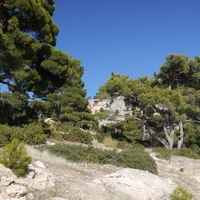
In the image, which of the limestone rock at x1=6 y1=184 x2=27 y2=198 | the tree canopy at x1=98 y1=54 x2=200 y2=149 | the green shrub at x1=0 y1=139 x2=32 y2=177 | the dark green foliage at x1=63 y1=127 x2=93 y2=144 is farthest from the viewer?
the tree canopy at x1=98 y1=54 x2=200 y2=149

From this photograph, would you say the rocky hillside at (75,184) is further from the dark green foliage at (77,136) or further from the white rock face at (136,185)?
the dark green foliage at (77,136)

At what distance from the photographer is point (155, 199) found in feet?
21.5

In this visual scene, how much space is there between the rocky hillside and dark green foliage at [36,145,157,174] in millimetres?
836

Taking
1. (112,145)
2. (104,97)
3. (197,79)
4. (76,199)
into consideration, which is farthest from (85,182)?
(197,79)

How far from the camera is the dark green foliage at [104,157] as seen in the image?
934 centimetres

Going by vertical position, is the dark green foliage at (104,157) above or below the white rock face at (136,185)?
above

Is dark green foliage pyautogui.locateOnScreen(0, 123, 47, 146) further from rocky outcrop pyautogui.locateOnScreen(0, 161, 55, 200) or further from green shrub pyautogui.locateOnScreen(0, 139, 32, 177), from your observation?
rocky outcrop pyautogui.locateOnScreen(0, 161, 55, 200)

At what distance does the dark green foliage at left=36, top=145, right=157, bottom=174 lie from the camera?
934cm

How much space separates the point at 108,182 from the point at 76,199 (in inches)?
57.7

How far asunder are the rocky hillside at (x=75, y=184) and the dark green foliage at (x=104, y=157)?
2.74 ft

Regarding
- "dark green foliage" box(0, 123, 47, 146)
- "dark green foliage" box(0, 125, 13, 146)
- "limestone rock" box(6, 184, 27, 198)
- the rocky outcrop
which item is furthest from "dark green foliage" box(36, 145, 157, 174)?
"limestone rock" box(6, 184, 27, 198)

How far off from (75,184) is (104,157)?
3.58 m

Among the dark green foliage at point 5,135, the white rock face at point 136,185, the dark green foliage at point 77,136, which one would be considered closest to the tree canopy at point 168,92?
the dark green foliage at point 77,136

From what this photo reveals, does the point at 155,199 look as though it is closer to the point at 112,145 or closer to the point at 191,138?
the point at 112,145
